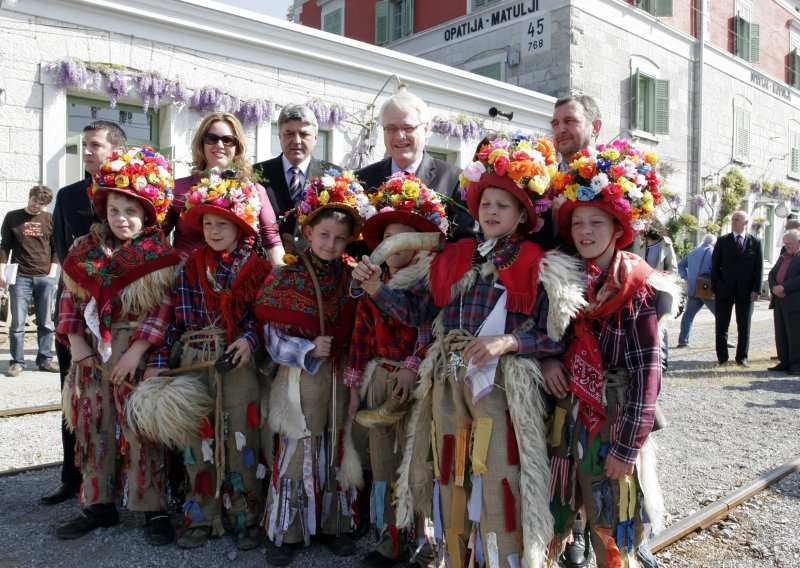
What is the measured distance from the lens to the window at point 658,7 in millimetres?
16906

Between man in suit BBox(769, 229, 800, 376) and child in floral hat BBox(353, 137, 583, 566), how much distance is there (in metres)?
6.99

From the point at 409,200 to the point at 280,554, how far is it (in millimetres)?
1761

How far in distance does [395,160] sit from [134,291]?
150cm

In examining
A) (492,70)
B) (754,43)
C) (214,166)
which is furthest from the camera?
(754,43)

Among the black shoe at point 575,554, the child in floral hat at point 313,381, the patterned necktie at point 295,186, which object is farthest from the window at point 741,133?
the child in floral hat at point 313,381

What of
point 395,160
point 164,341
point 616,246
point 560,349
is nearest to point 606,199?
point 616,246

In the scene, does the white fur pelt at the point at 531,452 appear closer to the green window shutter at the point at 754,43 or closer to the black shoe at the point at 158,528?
the black shoe at the point at 158,528

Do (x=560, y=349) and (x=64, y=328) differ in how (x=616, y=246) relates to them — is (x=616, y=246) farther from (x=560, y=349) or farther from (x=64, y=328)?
(x=64, y=328)

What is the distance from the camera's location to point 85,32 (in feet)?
28.5

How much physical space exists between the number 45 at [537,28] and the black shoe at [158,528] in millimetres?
14690

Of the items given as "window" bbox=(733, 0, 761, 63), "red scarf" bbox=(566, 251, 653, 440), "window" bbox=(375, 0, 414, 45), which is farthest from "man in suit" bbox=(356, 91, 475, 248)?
"window" bbox=(733, 0, 761, 63)

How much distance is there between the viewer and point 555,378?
8.36 feet

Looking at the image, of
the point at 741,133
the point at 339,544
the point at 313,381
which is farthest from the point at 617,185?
the point at 741,133

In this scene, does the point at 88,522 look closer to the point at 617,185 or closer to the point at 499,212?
the point at 499,212
